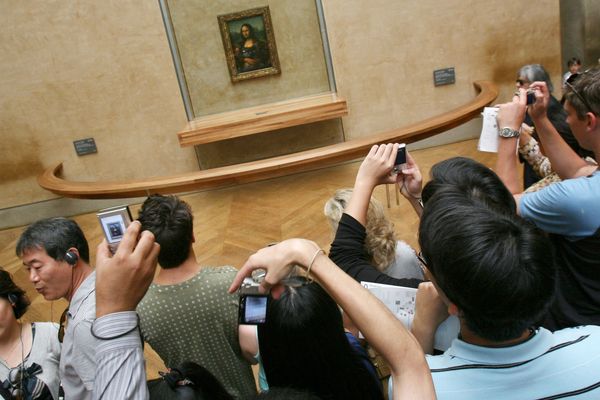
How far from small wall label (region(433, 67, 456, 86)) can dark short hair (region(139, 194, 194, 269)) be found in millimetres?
6977

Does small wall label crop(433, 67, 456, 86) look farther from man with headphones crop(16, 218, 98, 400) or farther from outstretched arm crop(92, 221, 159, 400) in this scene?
outstretched arm crop(92, 221, 159, 400)

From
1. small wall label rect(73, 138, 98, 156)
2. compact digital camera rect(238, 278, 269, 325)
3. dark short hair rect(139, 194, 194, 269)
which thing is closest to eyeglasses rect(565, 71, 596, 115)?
compact digital camera rect(238, 278, 269, 325)

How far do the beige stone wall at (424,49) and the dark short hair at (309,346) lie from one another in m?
7.27

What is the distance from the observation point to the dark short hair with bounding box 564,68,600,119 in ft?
6.09

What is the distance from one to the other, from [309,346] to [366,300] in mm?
442

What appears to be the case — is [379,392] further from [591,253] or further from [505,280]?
[591,253]

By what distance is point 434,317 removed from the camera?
56.3 inches

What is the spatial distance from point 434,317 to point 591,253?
736mm

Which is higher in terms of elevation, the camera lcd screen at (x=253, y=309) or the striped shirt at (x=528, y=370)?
the camera lcd screen at (x=253, y=309)

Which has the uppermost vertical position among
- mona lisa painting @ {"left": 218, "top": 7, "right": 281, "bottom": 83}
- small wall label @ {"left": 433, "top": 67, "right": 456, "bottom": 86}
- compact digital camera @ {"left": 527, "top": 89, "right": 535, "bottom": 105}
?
mona lisa painting @ {"left": 218, "top": 7, "right": 281, "bottom": 83}

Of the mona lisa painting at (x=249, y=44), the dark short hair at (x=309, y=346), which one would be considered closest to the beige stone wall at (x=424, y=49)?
the mona lisa painting at (x=249, y=44)

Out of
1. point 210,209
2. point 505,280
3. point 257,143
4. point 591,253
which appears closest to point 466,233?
point 505,280

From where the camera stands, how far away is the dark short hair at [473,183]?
141 centimetres

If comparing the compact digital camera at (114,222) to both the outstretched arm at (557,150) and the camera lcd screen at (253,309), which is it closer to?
the camera lcd screen at (253,309)
